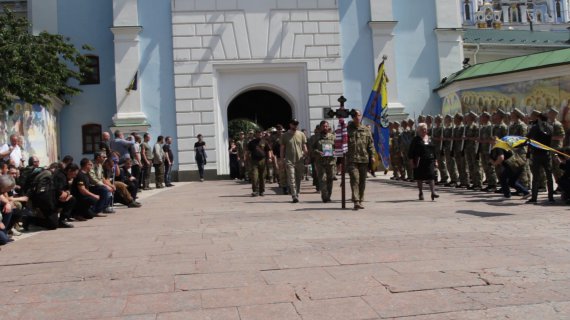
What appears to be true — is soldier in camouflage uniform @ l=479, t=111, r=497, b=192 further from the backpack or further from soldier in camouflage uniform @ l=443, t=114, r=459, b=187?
the backpack

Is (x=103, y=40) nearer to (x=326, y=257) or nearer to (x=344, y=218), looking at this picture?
(x=344, y=218)

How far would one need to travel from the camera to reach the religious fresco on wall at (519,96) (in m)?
19.2

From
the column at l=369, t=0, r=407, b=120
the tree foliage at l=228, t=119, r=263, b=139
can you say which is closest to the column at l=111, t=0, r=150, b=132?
the tree foliage at l=228, t=119, r=263, b=139

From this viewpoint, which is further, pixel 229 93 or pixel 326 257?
pixel 229 93

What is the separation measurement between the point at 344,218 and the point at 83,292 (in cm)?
537

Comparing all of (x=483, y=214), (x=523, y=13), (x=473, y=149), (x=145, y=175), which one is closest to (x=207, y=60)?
(x=145, y=175)

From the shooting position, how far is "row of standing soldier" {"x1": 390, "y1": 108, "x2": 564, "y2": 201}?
12.7 m

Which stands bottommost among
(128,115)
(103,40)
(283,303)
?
(283,303)

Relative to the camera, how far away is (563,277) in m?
5.14

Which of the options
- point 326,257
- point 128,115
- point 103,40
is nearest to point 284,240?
point 326,257

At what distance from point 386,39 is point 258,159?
12597mm

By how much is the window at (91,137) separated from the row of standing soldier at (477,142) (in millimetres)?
14026

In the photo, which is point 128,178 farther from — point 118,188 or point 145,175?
point 145,175

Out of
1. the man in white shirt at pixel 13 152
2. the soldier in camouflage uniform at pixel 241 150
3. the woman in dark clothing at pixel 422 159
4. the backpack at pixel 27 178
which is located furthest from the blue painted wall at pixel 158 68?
the backpack at pixel 27 178
